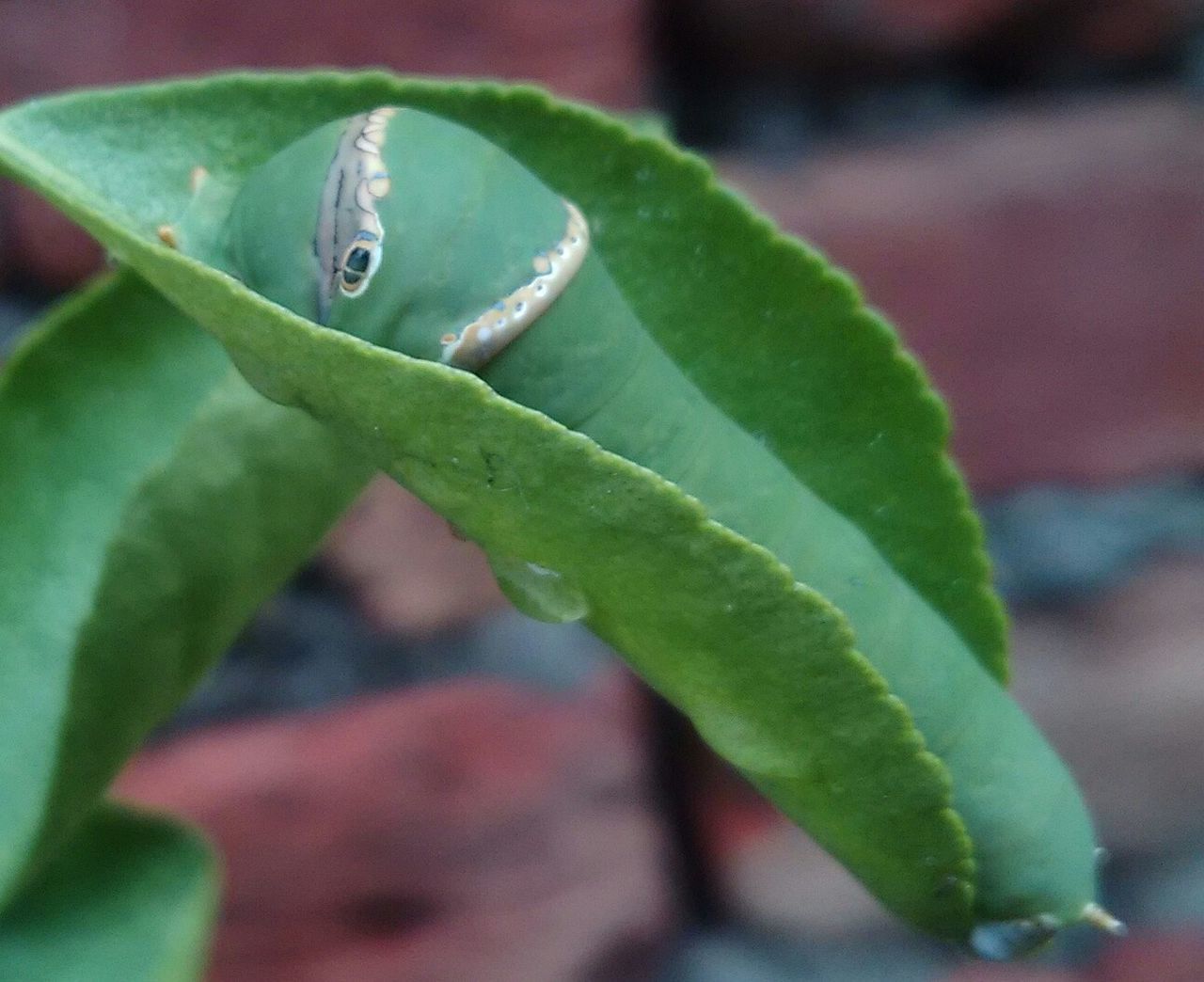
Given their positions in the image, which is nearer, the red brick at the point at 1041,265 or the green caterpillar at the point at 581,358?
the green caterpillar at the point at 581,358

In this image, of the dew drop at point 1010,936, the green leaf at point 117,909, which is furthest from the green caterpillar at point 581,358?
the green leaf at point 117,909

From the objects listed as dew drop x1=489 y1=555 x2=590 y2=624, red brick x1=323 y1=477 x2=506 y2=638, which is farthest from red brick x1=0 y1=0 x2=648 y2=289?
dew drop x1=489 y1=555 x2=590 y2=624

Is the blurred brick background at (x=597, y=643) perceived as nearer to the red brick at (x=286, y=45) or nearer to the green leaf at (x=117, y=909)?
the red brick at (x=286, y=45)

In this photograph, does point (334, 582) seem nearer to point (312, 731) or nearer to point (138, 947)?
point (312, 731)

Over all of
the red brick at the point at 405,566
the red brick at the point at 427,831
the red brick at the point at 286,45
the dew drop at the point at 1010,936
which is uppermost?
the red brick at the point at 286,45

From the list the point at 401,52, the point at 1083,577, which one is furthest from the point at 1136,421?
the point at 401,52

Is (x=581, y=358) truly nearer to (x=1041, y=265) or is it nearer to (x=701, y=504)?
(x=701, y=504)
